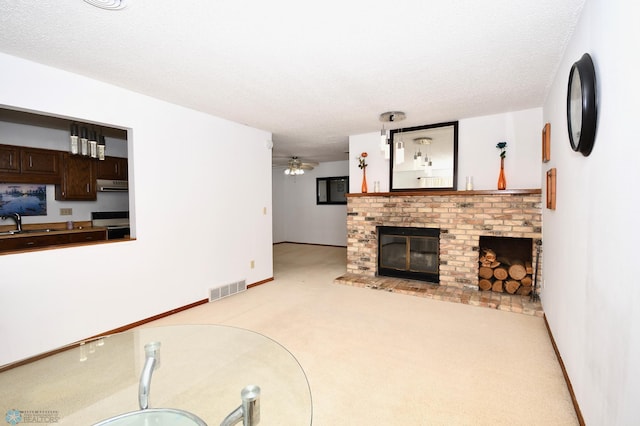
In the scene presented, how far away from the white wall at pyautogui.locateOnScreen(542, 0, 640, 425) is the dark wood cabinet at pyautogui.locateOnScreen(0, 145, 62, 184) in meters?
5.51

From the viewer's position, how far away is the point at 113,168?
464cm

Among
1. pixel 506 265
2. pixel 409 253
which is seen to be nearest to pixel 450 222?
pixel 409 253

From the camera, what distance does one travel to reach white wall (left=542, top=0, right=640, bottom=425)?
1.05 m

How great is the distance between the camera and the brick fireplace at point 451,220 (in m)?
3.64

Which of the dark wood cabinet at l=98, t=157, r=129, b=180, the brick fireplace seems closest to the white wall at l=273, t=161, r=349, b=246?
the brick fireplace

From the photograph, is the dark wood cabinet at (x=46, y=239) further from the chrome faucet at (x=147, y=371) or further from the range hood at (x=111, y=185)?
the chrome faucet at (x=147, y=371)

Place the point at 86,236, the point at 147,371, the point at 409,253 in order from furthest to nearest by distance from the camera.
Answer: the point at 409,253, the point at 86,236, the point at 147,371

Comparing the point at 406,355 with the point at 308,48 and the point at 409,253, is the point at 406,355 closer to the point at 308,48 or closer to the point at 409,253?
the point at 409,253

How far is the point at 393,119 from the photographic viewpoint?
3785 mm

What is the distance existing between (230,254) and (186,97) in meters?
2.01

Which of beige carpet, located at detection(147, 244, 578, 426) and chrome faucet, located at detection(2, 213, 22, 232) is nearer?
beige carpet, located at detection(147, 244, 578, 426)

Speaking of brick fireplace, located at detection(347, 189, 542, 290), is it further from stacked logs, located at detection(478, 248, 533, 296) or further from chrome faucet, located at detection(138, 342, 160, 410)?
chrome faucet, located at detection(138, 342, 160, 410)

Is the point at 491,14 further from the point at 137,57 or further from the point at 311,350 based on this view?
the point at 311,350

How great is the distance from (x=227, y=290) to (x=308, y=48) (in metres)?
3.08
